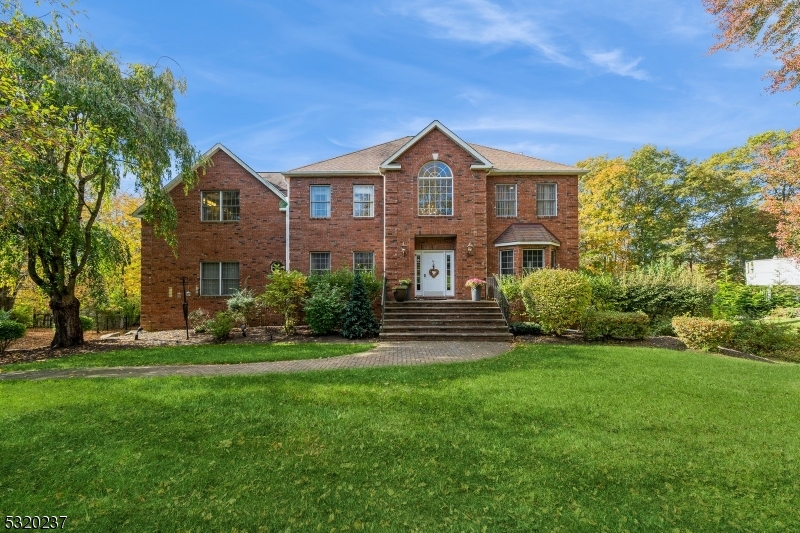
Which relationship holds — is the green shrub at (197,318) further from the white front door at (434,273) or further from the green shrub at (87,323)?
the white front door at (434,273)

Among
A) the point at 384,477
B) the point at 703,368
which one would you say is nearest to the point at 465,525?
the point at 384,477

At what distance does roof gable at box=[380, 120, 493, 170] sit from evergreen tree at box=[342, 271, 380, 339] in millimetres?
5582

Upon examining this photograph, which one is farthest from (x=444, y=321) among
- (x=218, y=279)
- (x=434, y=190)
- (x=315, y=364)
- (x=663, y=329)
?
(x=218, y=279)

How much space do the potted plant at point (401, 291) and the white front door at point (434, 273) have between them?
1.30 metres

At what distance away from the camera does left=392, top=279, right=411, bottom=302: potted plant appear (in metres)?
14.9

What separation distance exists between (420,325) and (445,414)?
8017mm

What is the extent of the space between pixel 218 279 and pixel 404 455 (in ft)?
48.5

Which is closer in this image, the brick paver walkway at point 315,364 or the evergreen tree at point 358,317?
the brick paver walkway at point 315,364

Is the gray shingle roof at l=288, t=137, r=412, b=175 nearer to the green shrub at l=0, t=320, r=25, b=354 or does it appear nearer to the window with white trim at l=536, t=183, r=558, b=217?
the window with white trim at l=536, t=183, r=558, b=217

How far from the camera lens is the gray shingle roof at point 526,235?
51.4 ft

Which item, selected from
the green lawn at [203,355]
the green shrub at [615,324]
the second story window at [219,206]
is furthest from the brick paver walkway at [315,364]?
the second story window at [219,206]

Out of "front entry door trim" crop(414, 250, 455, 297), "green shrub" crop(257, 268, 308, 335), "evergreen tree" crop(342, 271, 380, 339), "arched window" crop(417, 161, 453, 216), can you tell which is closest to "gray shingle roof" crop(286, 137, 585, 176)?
"arched window" crop(417, 161, 453, 216)

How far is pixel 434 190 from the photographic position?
52.7 ft

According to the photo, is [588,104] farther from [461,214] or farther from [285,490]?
[285,490]
